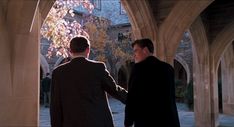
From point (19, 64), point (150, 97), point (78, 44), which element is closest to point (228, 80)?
point (19, 64)

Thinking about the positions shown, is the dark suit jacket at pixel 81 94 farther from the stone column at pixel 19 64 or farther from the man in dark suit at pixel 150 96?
the stone column at pixel 19 64

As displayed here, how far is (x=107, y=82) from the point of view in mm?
2377

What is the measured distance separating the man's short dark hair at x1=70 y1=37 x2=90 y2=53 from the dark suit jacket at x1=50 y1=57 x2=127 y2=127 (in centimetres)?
6

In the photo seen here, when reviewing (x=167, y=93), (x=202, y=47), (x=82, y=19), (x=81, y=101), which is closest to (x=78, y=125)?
(x=81, y=101)

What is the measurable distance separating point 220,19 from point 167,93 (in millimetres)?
6676

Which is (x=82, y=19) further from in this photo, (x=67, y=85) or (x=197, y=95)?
(x=67, y=85)

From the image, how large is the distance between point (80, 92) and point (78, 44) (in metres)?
0.33

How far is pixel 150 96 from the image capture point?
254 centimetres

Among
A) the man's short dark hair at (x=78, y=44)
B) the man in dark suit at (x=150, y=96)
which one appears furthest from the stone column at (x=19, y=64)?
the man in dark suit at (x=150, y=96)

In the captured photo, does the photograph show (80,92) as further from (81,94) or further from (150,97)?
(150,97)

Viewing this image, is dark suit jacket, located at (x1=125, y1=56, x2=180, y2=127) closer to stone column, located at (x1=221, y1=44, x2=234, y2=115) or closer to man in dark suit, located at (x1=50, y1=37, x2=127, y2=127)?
man in dark suit, located at (x1=50, y1=37, x2=127, y2=127)

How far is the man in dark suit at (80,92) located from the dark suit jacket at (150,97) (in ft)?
0.70

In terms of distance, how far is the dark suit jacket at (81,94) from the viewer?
2.30 meters

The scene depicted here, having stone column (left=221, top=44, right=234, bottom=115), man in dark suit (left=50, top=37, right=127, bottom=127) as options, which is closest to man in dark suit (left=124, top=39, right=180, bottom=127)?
man in dark suit (left=50, top=37, right=127, bottom=127)
